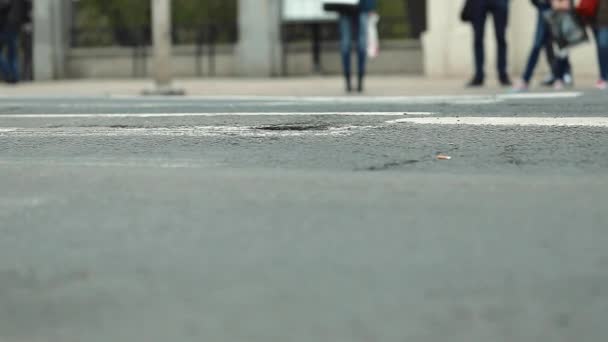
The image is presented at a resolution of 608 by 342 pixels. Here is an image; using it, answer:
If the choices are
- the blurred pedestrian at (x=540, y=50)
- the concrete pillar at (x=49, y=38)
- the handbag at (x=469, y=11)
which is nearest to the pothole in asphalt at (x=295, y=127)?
the blurred pedestrian at (x=540, y=50)

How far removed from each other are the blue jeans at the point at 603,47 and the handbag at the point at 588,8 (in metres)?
0.18

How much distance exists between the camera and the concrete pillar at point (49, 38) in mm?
24969

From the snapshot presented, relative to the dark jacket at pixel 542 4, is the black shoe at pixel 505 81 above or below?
below

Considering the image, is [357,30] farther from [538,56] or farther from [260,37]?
[260,37]

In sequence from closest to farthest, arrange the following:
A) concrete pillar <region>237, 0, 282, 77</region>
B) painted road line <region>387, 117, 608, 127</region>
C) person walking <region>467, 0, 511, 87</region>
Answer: painted road line <region>387, 117, 608, 127</region>, person walking <region>467, 0, 511, 87</region>, concrete pillar <region>237, 0, 282, 77</region>

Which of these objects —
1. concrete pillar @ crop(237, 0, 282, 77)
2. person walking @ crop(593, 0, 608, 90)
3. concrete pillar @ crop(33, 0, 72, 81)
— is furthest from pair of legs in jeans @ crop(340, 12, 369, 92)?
concrete pillar @ crop(33, 0, 72, 81)

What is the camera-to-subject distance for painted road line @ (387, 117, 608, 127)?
7918 millimetres

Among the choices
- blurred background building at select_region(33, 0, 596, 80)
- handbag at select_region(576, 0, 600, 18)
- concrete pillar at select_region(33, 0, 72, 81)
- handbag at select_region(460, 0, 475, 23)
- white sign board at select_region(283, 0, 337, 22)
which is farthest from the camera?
concrete pillar at select_region(33, 0, 72, 81)

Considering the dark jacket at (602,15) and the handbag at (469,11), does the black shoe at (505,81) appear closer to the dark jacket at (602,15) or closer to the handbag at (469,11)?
the handbag at (469,11)

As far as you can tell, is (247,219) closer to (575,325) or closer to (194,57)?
(575,325)

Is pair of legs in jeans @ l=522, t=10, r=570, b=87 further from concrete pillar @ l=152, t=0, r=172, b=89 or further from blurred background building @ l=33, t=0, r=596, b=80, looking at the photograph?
blurred background building @ l=33, t=0, r=596, b=80

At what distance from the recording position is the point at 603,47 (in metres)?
14.6

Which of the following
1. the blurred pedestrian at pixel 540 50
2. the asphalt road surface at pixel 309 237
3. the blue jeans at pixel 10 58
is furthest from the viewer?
the blue jeans at pixel 10 58

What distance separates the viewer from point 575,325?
321 centimetres
